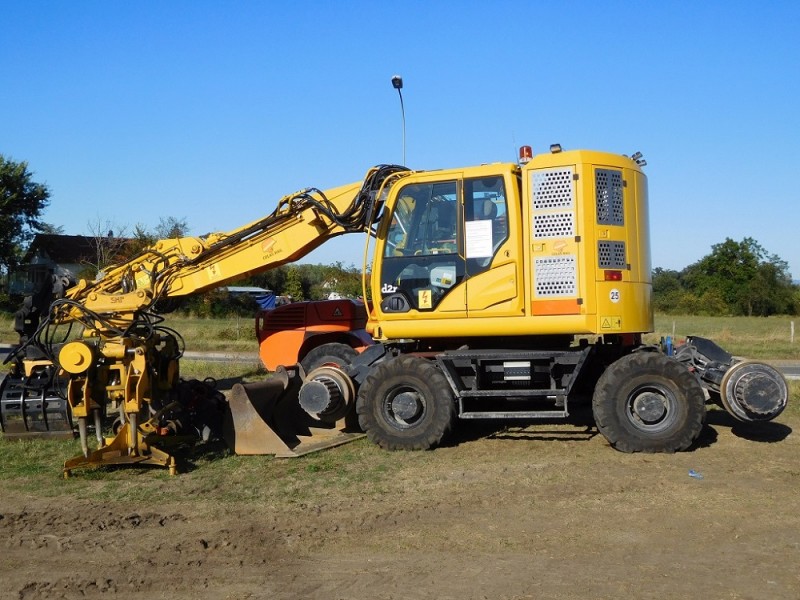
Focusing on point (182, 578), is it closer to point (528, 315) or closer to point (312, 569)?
point (312, 569)

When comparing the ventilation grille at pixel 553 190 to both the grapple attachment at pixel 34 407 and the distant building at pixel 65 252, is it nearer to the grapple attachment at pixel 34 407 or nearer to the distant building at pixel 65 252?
the grapple attachment at pixel 34 407

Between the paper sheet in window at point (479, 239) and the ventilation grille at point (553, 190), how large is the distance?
0.58 meters

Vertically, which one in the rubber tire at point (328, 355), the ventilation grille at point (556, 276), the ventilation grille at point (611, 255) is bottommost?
the rubber tire at point (328, 355)

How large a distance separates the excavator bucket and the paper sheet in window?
8.90ft

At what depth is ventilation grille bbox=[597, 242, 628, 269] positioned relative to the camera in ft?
28.5

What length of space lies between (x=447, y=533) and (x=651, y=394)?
3.43 meters

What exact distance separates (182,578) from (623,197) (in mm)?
6080

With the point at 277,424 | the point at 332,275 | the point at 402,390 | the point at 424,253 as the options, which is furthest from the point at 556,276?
the point at 332,275

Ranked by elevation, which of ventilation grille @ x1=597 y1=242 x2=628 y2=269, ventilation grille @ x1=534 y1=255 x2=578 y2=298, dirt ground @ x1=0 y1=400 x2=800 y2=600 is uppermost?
ventilation grille @ x1=597 y1=242 x2=628 y2=269

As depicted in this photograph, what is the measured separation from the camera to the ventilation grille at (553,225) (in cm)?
873

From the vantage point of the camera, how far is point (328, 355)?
12.3 m

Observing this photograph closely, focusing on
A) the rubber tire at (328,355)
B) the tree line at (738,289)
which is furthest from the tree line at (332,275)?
the rubber tire at (328,355)

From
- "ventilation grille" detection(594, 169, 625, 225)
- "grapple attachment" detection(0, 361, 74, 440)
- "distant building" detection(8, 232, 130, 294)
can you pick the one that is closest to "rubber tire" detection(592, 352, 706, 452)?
"ventilation grille" detection(594, 169, 625, 225)

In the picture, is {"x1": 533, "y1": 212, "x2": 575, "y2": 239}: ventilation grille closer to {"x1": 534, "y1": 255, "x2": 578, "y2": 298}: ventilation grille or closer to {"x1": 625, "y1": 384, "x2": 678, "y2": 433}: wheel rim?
{"x1": 534, "y1": 255, "x2": 578, "y2": 298}: ventilation grille
